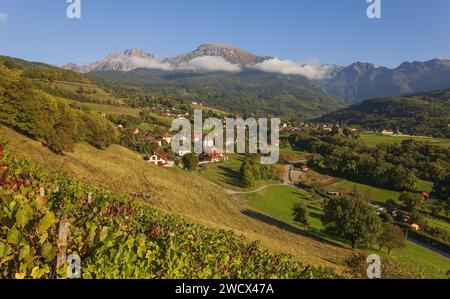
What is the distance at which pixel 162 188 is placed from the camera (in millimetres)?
43344

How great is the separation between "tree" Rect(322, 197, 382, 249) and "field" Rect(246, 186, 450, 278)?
1892 millimetres

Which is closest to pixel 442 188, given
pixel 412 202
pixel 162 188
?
pixel 412 202

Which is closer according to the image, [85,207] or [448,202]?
[85,207]

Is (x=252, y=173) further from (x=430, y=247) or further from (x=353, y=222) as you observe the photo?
(x=430, y=247)

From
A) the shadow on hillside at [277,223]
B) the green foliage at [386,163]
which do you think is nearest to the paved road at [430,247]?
the shadow on hillside at [277,223]

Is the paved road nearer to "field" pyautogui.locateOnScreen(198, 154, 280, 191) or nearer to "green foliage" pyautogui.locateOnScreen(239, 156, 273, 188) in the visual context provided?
"green foliage" pyautogui.locateOnScreen(239, 156, 273, 188)

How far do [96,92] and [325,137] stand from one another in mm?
105372

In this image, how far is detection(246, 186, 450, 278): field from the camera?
5034 centimetres

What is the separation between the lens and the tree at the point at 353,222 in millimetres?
52531

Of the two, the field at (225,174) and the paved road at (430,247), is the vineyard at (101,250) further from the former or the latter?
the field at (225,174)

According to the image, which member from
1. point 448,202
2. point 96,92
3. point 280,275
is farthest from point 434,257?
point 96,92

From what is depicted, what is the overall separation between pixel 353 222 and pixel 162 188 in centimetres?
2852

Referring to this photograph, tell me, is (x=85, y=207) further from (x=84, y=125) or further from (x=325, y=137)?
(x=325, y=137)

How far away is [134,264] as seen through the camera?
10.1 m
